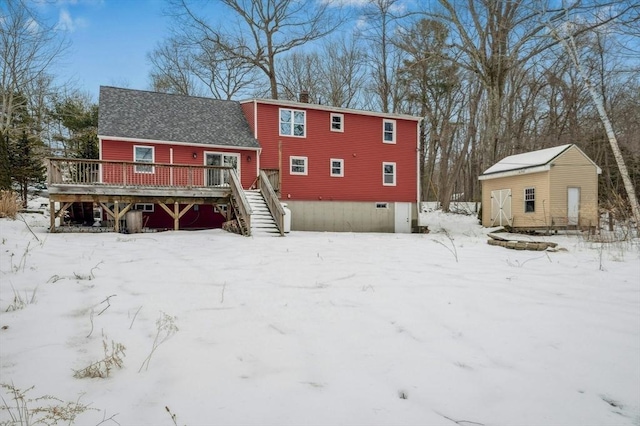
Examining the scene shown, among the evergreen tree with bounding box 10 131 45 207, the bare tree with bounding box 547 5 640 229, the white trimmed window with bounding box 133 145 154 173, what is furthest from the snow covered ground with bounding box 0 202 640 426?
the evergreen tree with bounding box 10 131 45 207

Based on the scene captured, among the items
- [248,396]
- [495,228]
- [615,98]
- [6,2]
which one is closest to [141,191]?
[6,2]

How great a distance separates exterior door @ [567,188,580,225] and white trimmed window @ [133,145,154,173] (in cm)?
1981

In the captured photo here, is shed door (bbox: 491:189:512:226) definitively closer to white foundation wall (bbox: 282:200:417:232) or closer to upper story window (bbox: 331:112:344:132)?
white foundation wall (bbox: 282:200:417:232)

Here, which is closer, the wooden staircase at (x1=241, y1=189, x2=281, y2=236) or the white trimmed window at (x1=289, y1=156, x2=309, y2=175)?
the wooden staircase at (x1=241, y1=189, x2=281, y2=236)

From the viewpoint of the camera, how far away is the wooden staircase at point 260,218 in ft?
43.1

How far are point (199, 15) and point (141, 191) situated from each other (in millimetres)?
19238

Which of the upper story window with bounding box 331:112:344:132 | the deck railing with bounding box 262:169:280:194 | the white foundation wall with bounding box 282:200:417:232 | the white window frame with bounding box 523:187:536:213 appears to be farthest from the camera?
the upper story window with bounding box 331:112:344:132

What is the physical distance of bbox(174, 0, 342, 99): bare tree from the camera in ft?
89.8

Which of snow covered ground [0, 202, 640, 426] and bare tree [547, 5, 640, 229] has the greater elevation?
bare tree [547, 5, 640, 229]

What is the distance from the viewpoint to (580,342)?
3.14 metres

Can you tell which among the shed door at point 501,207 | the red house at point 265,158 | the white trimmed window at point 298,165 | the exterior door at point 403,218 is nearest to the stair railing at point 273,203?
the red house at point 265,158

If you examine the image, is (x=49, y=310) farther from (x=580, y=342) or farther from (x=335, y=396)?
(x=580, y=342)

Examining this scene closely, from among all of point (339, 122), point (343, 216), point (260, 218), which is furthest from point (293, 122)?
point (260, 218)

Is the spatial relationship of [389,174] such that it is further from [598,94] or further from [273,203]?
[598,94]
